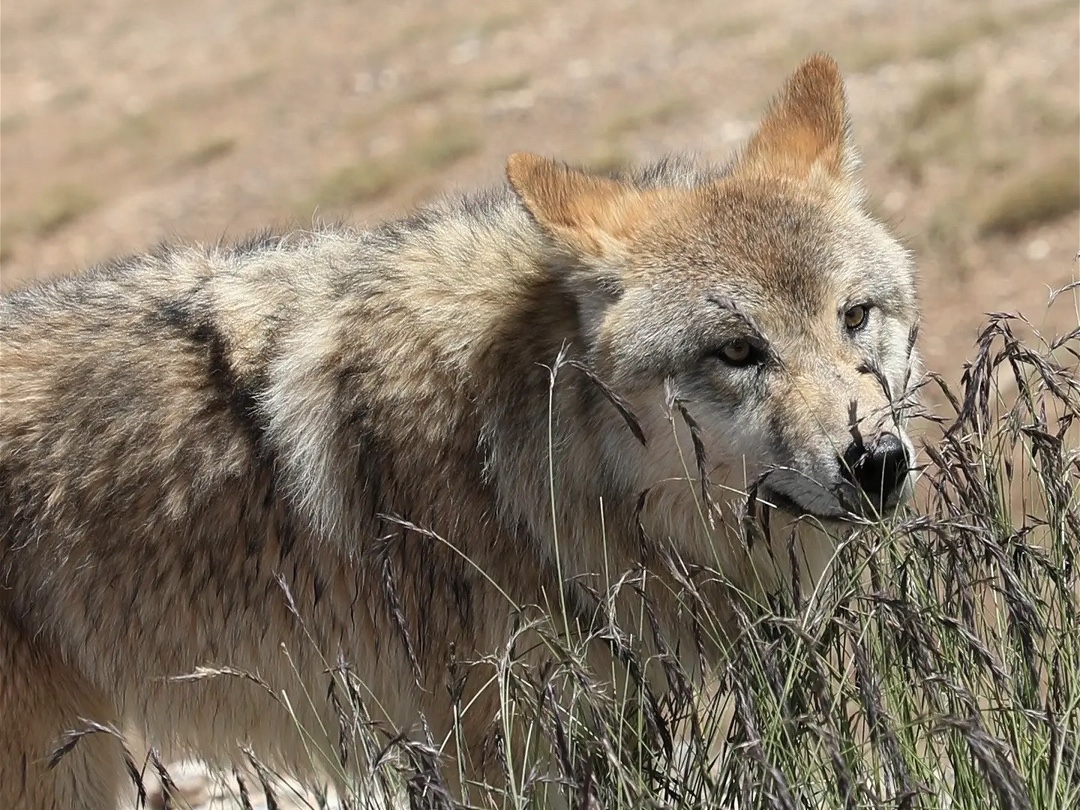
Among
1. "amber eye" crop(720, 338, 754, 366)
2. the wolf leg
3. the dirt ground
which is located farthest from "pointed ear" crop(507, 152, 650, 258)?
the wolf leg

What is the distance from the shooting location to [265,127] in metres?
17.4

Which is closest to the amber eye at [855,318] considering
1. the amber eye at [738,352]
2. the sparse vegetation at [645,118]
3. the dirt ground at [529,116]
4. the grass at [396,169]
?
the amber eye at [738,352]

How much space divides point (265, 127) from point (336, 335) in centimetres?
1463

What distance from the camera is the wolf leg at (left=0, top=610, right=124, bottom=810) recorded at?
3.47 metres

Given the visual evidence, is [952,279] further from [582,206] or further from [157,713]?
[157,713]

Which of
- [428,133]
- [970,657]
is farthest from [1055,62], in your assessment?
[970,657]

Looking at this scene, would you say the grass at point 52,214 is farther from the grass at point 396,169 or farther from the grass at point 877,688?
the grass at point 877,688

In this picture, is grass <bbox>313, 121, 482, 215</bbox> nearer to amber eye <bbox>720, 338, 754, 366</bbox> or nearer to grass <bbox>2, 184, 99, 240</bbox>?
grass <bbox>2, 184, 99, 240</bbox>

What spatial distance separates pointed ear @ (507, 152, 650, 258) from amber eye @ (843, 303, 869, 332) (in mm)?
593

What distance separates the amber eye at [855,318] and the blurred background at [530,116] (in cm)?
204

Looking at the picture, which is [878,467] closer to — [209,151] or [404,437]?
[404,437]

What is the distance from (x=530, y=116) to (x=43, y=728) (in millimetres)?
12075

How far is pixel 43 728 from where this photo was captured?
3.52 metres

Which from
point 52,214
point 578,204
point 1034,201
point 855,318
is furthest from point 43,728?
point 52,214
